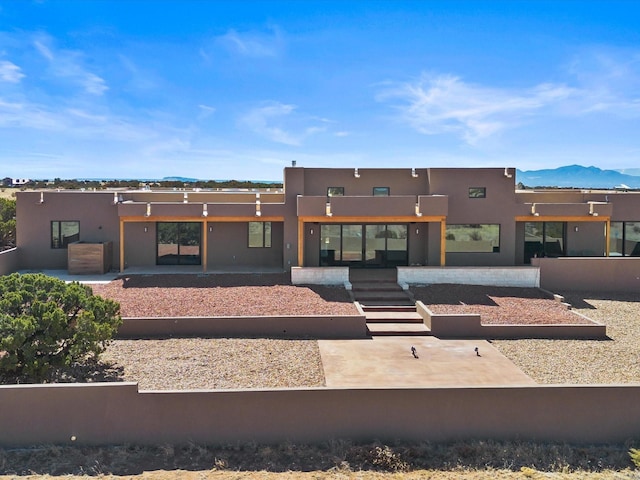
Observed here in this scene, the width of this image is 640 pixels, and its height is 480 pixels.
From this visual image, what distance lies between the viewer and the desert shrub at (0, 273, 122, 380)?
934 cm

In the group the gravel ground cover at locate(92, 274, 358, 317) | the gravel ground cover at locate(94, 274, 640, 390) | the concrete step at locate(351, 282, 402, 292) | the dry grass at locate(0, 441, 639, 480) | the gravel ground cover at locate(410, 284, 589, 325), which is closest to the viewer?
the dry grass at locate(0, 441, 639, 480)

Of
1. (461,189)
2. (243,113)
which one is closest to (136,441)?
(461,189)

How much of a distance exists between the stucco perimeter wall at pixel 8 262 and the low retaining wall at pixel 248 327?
8924mm

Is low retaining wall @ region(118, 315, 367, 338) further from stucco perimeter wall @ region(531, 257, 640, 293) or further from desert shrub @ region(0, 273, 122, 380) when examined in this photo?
stucco perimeter wall @ region(531, 257, 640, 293)

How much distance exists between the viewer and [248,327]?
45.0ft

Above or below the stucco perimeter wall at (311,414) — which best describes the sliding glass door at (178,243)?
above

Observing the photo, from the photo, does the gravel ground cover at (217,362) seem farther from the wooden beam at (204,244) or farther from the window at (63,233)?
the window at (63,233)

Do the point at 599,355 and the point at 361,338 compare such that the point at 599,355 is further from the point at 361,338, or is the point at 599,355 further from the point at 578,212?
the point at 578,212

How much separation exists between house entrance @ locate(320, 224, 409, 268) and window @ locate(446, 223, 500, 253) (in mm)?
1945

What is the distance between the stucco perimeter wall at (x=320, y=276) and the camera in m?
18.0

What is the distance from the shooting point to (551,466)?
26.7ft

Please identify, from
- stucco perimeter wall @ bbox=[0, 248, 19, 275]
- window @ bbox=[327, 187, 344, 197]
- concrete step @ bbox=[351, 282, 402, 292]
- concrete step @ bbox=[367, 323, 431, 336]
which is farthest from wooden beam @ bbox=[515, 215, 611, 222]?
stucco perimeter wall @ bbox=[0, 248, 19, 275]

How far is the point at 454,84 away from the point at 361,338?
541 inches

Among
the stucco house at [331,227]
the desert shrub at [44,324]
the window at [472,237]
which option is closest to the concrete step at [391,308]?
the stucco house at [331,227]
